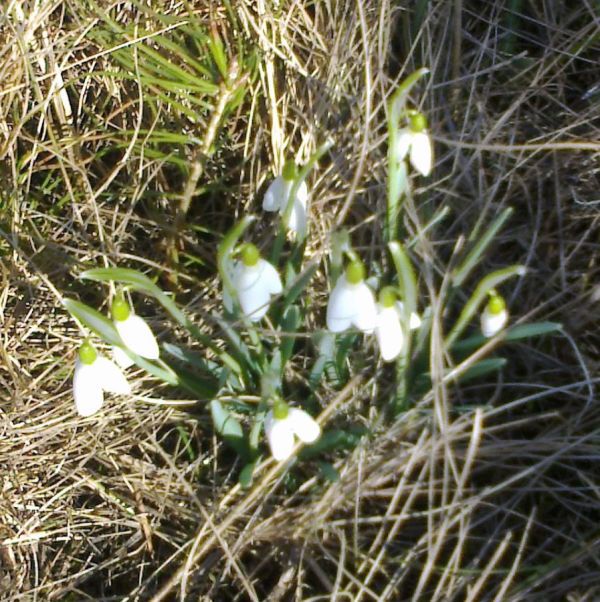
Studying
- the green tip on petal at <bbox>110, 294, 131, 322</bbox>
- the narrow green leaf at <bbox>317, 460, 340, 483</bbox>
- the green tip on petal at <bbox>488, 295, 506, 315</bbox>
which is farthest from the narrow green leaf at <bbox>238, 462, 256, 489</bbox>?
the green tip on petal at <bbox>488, 295, 506, 315</bbox>

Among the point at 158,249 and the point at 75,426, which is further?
the point at 158,249

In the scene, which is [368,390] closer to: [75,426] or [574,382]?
[574,382]

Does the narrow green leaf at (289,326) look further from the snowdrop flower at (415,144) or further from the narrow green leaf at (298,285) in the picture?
the snowdrop flower at (415,144)

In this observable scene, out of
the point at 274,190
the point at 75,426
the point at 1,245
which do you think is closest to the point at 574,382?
the point at 274,190

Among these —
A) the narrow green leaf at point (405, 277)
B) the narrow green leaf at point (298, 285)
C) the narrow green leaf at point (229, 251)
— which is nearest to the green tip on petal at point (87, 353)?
the narrow green leaf at point (229, 251)

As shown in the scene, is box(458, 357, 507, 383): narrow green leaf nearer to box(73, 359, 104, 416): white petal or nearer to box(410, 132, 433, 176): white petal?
box(410, 132, 433, 176): white petal

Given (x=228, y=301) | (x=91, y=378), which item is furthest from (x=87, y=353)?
(x=228, y=301)

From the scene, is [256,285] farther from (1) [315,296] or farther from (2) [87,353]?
(1) [315,296]
